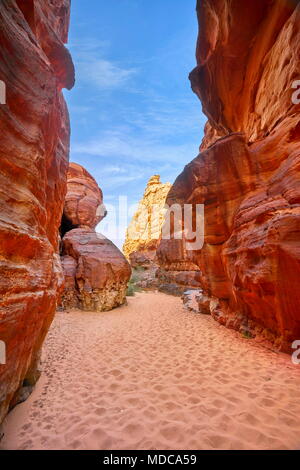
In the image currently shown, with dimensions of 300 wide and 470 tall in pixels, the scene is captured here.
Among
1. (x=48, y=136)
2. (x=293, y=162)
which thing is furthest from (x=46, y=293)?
(x=293, y=162)

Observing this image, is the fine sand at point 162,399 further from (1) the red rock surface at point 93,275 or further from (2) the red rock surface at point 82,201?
(2) the red rock surface at point 82,201

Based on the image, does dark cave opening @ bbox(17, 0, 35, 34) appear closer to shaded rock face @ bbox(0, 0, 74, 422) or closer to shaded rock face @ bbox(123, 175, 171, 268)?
shaded rock face @ bbox(0, 0, 74, 422)

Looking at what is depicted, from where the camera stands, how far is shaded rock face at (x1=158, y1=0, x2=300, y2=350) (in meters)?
4.91

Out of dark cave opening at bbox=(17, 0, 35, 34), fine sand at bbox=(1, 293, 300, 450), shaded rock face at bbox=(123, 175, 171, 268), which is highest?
shaded rock face at bbox=(123, 175, 171, 268)

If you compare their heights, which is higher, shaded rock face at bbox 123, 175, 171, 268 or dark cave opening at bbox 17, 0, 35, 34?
shaded rock face at bbox 123, 175, 171, 268

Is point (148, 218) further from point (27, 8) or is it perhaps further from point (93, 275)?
point (27, 8)

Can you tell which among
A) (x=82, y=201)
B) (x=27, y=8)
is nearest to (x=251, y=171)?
(x=27, y=8)

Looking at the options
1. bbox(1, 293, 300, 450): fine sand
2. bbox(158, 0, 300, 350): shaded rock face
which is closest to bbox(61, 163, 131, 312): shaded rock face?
bbox(158, 0, 300, 350): shaded rock face

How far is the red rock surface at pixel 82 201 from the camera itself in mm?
18516

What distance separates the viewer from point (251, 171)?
6.88m

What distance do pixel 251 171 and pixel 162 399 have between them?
22.6ft

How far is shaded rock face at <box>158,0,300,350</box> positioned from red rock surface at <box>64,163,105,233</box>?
35.7 feet

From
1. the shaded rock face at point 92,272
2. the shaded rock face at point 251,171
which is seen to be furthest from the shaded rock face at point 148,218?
the shaded rock face at point 251,171

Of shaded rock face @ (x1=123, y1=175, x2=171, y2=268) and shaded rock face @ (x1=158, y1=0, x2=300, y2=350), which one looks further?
shaded rock face @ (x1=123, y1=175, x2=171, y2=268)
